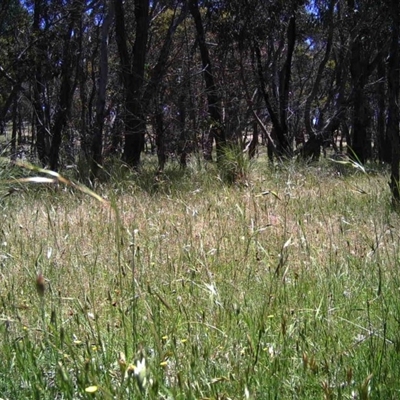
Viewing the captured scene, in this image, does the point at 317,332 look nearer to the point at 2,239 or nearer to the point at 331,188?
the point at 2,239

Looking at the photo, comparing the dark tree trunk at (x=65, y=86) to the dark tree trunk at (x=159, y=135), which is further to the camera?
the dark tree trunk at (x=65, y=86)

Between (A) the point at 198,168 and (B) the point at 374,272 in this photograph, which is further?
(A) the point at 198,168

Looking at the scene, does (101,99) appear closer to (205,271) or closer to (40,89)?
(205,271)

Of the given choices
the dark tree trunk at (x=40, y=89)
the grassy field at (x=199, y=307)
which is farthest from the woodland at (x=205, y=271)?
the dark tree trunk at (x=40, y=89)

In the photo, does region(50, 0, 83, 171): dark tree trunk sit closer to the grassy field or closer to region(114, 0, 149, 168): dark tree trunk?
region(114, 0, 149, 168): dark tree trunk

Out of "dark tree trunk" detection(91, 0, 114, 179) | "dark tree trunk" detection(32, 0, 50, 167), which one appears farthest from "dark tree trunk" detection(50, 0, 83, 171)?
"dark tree trunk" detection(91, 0, 114, 179)

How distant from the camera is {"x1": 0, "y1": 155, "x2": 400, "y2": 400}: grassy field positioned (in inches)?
65.7

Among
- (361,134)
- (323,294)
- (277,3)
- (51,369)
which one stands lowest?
(51,369)

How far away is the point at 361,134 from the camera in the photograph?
15258 mm

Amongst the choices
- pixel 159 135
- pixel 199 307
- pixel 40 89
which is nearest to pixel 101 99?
pixel 159 135

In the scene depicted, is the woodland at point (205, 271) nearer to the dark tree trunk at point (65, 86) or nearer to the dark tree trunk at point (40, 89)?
the dark tree trunk at point (65, 86)

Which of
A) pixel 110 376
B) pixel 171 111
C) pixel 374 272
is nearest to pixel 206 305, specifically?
pixel 110 376

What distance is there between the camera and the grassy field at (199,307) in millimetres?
1669

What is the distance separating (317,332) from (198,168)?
20.4 feet
